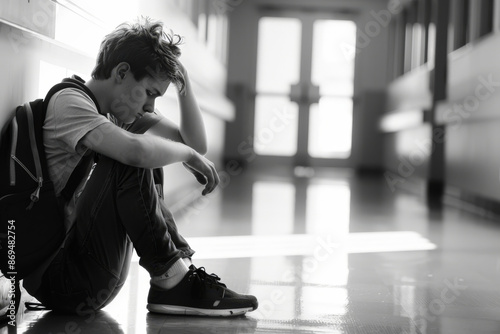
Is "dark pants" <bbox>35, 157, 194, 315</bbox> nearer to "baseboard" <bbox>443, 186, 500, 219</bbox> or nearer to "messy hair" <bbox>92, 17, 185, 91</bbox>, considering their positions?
"messy hair" <bbox>92, 17, 185, 91</bbox>

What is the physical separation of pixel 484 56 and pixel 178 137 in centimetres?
411

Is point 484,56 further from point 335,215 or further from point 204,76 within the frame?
point 204,76

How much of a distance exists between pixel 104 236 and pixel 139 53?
444 millimetres

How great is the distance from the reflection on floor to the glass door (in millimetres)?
6681

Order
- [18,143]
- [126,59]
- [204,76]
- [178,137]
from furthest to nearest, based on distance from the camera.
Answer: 1. [204,76]
2. [178,137]
3. [126,59]
4. [18,143]

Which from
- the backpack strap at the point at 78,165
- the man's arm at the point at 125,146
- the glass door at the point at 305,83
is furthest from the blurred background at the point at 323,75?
the man's arm at the point at 125,146

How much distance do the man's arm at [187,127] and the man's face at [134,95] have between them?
22 centimetres

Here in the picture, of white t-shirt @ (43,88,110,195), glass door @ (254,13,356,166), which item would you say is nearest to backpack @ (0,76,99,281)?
white t-shirt @ (43,88,110,195)

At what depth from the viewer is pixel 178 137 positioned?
2033 mm

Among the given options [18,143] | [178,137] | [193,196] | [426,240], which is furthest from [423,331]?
[193,196]

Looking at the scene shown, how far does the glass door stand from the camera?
38.7ft

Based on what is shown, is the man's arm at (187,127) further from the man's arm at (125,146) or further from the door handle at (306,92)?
the door handle at (306,92)

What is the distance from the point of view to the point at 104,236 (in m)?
1.61

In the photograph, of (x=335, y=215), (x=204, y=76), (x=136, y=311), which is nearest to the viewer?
(x=136, y=311)
